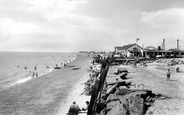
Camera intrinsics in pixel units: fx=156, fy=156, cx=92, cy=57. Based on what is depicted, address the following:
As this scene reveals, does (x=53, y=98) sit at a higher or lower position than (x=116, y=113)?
lower

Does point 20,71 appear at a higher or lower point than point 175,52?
lower

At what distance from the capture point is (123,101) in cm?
989

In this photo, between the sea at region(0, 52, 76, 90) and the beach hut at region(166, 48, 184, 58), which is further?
the beach hut at region(166, 48, 184, 58)

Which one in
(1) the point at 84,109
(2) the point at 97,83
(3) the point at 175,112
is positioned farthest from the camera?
(1) the point at 84,109

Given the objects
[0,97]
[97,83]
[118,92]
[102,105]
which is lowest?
[0,97]

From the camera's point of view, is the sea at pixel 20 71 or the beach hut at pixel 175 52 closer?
the sea at pixel 20 71

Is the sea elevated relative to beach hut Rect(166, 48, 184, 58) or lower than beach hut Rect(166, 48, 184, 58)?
lower

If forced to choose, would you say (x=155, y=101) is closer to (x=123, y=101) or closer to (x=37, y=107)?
(x=123, y=101)

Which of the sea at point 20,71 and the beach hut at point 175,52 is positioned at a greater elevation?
the beach hut at point 175,52

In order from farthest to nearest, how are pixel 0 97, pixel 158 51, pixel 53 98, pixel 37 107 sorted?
pixel 158 51, pixel 0 97, pixel 53 98, pixel 37 107

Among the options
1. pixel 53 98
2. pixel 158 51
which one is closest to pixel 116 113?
pixel 53 98

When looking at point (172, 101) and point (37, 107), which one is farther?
point (37, 107)

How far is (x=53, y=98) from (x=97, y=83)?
1420 centimetres

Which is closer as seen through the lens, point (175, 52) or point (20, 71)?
point (20, 71)
